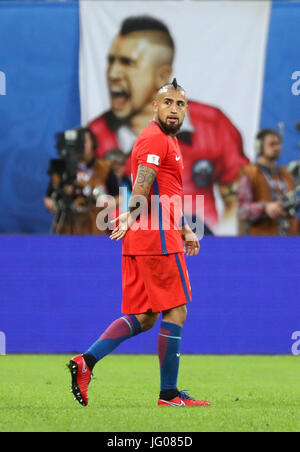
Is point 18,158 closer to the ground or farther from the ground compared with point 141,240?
farther from the ground

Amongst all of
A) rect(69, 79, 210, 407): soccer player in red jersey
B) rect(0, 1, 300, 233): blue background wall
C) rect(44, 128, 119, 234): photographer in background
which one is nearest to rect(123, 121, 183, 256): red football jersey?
rect(69, 79, 210, 407): soccer player in red jersey

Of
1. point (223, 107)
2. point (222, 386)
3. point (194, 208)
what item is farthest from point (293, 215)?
point (222, 386)

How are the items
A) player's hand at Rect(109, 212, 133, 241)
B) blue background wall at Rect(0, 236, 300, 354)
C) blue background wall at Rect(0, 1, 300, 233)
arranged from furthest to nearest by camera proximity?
1. blue background wall at Rect(0, 1, 300, 233)
2. blue background wall at Rect(0, 236, 300, 354)
3. player's hand at Rect(109, 212, 133, 241)

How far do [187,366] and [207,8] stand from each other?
6.30 metres

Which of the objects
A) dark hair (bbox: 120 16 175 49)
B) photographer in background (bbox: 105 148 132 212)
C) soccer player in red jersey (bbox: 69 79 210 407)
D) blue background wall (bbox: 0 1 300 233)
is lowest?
soccer player in red jersey (bbox: 69 79 210 407)

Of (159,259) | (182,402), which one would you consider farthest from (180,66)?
(182,402)

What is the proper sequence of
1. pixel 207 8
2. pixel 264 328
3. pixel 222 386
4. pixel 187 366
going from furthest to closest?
→ pixel 207 8
pixel 264 328
pixel 187 366
pixel 222 386

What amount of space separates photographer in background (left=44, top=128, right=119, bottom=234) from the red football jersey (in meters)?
4.96

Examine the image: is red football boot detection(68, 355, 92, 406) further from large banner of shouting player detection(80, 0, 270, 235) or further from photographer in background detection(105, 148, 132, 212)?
large banner of shouting player detection(80, 0, 270, 235)

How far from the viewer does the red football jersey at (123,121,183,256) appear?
540 centimetres

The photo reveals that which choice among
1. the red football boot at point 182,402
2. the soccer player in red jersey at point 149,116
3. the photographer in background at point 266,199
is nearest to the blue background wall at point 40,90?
the soccer player in red jersey at point 149,116

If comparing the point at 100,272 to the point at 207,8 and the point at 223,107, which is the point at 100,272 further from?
the point at 207,8

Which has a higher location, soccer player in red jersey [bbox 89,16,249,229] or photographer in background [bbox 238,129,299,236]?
soccer player in red jersey [bbox 89,16,249,229]

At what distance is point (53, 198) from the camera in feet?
36.1
